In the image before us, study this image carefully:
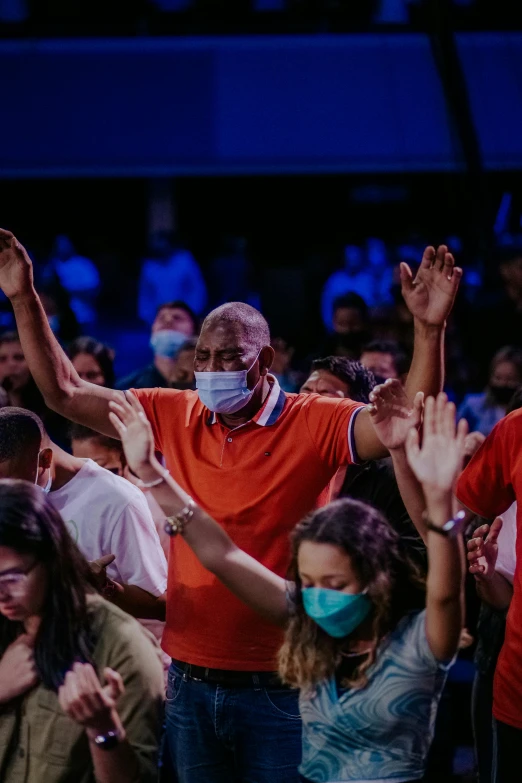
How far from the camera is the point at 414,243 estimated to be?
11.4 m

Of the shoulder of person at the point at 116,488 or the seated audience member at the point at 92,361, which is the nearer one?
the shoulder of person at the point at 116,488

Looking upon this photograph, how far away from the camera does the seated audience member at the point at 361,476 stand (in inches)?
135

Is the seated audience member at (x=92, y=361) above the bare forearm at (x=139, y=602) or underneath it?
above

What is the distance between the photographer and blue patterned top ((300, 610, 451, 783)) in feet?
7.61

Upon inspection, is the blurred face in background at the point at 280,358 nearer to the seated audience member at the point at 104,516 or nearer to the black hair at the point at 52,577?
the seated audience member at the point at 104,516

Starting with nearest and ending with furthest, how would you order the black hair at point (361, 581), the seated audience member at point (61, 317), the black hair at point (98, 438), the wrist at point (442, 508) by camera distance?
the wrist at point (442, 508) < the black hair at point (361, 581) < the black hair at point (98, 438) < the seated audience member at point (61, 317)

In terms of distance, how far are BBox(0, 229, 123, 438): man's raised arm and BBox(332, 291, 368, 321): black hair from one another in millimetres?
4040

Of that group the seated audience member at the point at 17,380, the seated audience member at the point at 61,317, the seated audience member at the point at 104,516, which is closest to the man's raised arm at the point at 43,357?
the seated audience member at the point at 104,516

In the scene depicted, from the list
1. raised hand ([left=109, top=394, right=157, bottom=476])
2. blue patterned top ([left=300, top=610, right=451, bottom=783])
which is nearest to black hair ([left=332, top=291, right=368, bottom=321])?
raised hand ([left=109, top=394, right=157, bottom=476])

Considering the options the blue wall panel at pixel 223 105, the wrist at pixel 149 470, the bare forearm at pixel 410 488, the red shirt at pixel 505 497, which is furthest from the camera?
the blue wall panel at pixel 223 105

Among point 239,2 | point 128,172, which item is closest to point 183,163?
point 128,172

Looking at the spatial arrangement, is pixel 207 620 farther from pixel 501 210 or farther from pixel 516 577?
pixel 501 210

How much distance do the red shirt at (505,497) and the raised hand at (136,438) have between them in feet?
3.27

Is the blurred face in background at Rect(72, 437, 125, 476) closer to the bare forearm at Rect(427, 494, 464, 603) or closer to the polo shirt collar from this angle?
the polo shirt collar
